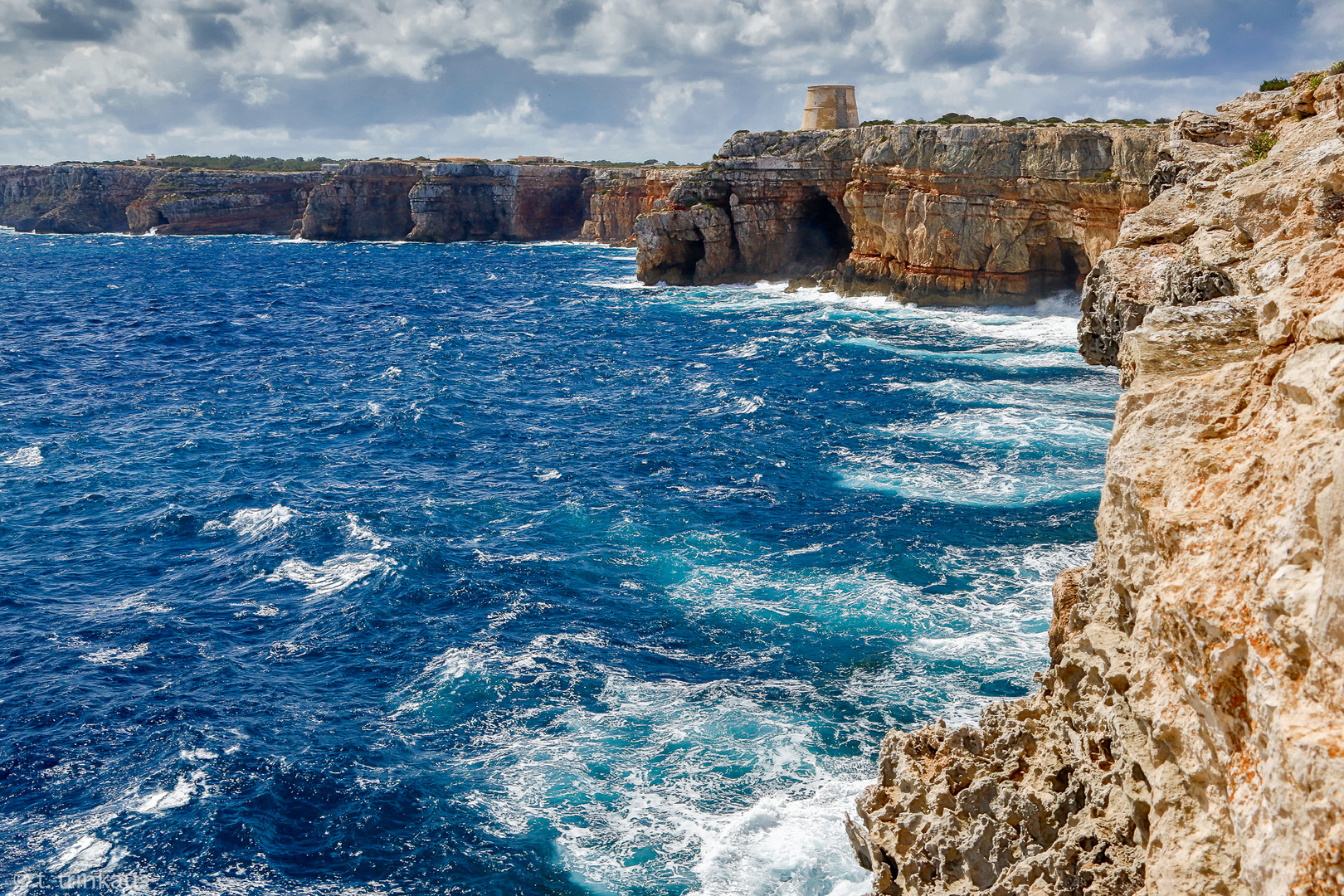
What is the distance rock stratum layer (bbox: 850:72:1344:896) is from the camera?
7.04 metres

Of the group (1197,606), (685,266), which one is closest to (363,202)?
(685,266)

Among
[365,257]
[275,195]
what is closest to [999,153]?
[365,257]

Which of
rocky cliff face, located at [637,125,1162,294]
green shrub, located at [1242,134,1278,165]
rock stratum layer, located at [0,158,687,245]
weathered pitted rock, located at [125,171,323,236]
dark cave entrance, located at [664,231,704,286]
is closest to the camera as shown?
green shrub, located at [1242,134,1278,165]

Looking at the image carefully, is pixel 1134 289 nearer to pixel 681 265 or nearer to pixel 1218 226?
pixel 1218 226

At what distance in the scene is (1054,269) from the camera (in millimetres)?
72312

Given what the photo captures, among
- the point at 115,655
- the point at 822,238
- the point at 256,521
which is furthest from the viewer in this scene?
the point at 822,238

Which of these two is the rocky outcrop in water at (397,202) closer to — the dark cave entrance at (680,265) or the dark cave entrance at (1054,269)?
the dark cave entrance at (680,265)

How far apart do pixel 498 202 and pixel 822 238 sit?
85.6 metres

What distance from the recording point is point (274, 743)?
2206 centimetres

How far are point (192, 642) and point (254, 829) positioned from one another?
9.18 metres

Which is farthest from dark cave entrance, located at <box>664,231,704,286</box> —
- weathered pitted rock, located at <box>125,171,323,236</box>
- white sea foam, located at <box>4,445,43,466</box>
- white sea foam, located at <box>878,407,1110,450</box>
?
weathered pitted rock, located at <box>125,171,323,236</box>

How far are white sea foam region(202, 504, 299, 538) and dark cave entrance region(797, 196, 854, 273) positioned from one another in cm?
6588

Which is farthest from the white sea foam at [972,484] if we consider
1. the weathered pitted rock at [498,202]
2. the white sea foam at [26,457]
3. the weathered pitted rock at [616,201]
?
the weathered pitted rock at [498,202]

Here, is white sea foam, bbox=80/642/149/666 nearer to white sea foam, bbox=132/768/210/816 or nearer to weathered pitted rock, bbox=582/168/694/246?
white sea foam, bbox=132/768/210/816
